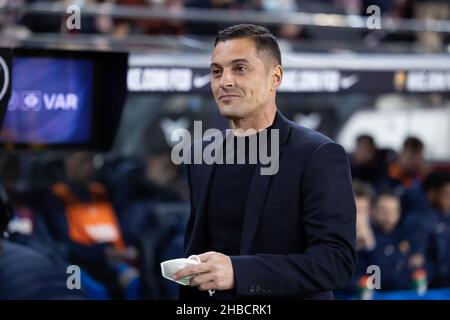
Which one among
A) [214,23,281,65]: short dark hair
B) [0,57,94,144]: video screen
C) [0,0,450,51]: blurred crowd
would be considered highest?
[0,0,450,51]: blurred crowd

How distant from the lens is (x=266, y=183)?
128 inches

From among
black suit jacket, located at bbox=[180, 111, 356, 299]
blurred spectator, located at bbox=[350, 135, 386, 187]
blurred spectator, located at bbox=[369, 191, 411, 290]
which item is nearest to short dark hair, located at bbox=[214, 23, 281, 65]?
black suit jacket, located at bbox=[180, 111, 356, 299]

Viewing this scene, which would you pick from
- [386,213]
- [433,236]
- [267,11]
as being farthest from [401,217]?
[267,11]

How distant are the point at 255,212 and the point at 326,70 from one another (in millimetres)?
4388

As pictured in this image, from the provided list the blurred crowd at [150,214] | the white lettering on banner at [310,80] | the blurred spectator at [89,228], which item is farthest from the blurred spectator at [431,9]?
the blurred spectator at [89,228]

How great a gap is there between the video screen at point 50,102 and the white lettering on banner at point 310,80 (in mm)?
2614

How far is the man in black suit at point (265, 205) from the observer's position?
10.0 feet

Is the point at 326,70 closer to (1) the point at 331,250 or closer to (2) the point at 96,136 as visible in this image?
(2) the point at 96,136

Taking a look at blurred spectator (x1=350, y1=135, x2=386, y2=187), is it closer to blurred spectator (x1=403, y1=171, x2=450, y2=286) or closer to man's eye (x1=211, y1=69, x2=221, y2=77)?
blurred spectator (x1=403, y1=171, x2=450, y2=286)

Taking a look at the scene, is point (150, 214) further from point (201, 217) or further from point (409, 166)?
point (201, 217)

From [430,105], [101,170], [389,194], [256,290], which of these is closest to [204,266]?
[256,290]

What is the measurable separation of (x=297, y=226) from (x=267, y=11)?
24.2 feet

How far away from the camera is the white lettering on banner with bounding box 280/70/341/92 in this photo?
7414 mm

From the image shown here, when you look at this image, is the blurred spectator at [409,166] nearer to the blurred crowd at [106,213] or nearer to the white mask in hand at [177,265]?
the blurred crowd at [106,213]
